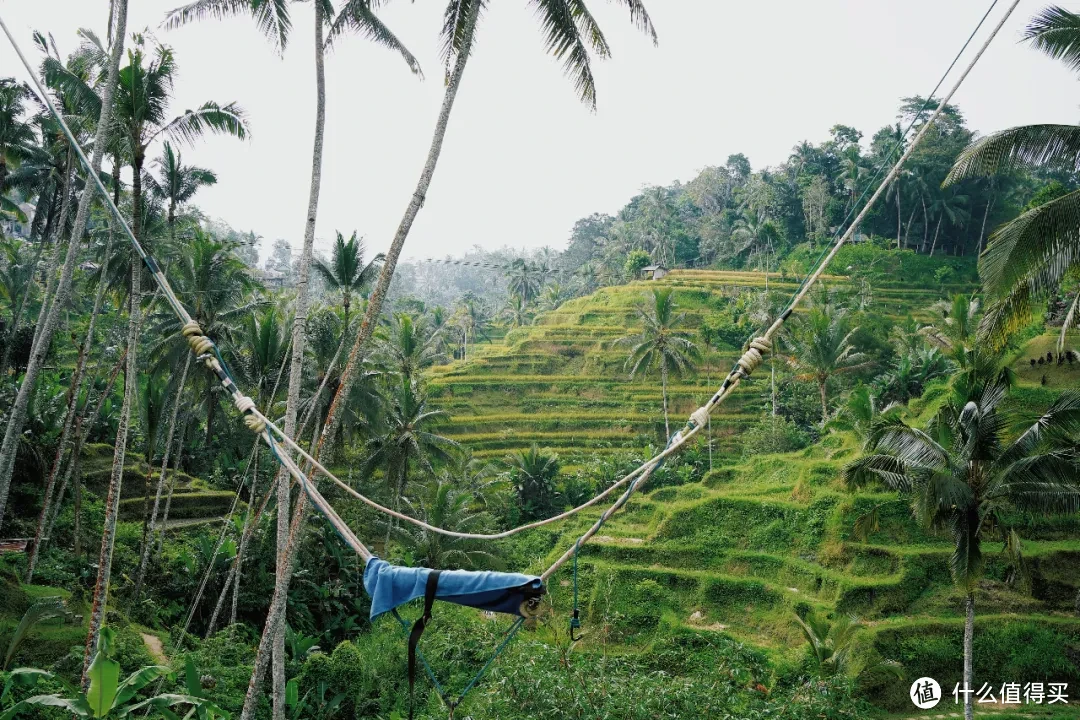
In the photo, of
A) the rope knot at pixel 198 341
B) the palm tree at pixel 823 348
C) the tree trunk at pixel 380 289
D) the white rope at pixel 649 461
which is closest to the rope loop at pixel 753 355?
the white rope at pixel 649 461

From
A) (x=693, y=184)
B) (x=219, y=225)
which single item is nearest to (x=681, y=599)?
(x=693, y=184)

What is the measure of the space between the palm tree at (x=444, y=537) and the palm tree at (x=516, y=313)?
30484mm

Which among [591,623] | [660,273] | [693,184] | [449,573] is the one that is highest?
[693,184]

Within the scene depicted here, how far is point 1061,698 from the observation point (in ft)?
41.2

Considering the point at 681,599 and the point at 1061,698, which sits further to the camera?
the point at 681,599

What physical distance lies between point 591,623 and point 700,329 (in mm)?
21013

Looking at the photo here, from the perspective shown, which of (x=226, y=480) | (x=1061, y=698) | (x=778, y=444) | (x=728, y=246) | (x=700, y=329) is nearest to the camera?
(x=1061, y=698)

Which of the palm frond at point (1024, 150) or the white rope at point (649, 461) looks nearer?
the white rope at point (649, 461)

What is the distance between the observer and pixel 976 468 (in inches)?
413

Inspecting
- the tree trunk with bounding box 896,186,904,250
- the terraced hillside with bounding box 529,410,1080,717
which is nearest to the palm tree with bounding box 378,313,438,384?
the terraced hillside with bounding box 529,410,1080,717

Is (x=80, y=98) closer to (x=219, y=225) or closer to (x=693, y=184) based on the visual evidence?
(x=693, y=184)

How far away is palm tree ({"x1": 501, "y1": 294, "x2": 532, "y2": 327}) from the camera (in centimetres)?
5062

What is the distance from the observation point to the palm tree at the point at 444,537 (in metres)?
18.8

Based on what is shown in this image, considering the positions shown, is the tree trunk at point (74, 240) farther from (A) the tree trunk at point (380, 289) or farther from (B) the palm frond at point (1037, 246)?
(B) the palm frond at point (1037, 246)
